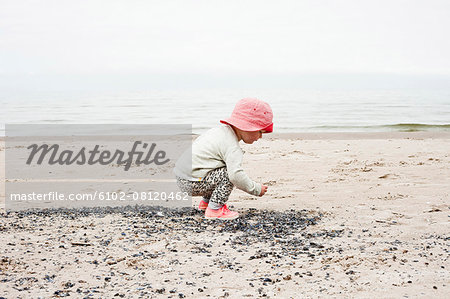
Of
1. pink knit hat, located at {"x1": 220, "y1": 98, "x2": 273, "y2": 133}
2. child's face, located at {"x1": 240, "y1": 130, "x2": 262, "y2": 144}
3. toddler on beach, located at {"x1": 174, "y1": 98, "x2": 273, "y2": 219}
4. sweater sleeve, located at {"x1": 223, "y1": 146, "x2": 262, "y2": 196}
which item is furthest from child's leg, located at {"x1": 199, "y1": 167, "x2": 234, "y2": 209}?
pink knit hat, located at {"x1": 220, "y1": 98, "x2": 273, "y2": 133}

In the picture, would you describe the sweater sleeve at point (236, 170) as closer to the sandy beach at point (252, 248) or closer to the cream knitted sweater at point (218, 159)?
the cream knitted sweater at point (218, 159)

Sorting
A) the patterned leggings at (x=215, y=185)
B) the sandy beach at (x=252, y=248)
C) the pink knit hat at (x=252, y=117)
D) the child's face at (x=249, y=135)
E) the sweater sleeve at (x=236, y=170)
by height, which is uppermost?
the pink knit hat at (x=252, y=117)

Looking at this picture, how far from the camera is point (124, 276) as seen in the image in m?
2.95

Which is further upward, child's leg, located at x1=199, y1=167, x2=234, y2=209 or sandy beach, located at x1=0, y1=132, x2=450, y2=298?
child's leg, located at x1=199, y1=167, x2=234, y2=209

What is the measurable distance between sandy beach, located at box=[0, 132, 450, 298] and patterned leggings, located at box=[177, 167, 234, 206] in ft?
0.75

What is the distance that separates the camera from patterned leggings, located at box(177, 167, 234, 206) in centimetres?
418

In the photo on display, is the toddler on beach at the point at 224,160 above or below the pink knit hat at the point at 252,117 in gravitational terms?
below

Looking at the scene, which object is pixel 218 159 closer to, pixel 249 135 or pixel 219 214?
pixel 249 135

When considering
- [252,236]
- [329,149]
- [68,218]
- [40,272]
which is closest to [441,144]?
[329,149]

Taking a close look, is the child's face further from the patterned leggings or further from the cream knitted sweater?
the patterned leggings

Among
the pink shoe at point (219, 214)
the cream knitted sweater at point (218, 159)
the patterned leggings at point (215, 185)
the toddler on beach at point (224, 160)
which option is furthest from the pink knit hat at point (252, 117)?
the pink shoe at point (219, 214)

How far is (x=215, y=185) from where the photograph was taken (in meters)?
4.24

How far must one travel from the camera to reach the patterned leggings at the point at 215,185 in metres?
4.18

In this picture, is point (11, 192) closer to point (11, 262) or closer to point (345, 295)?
point (11, 262)
